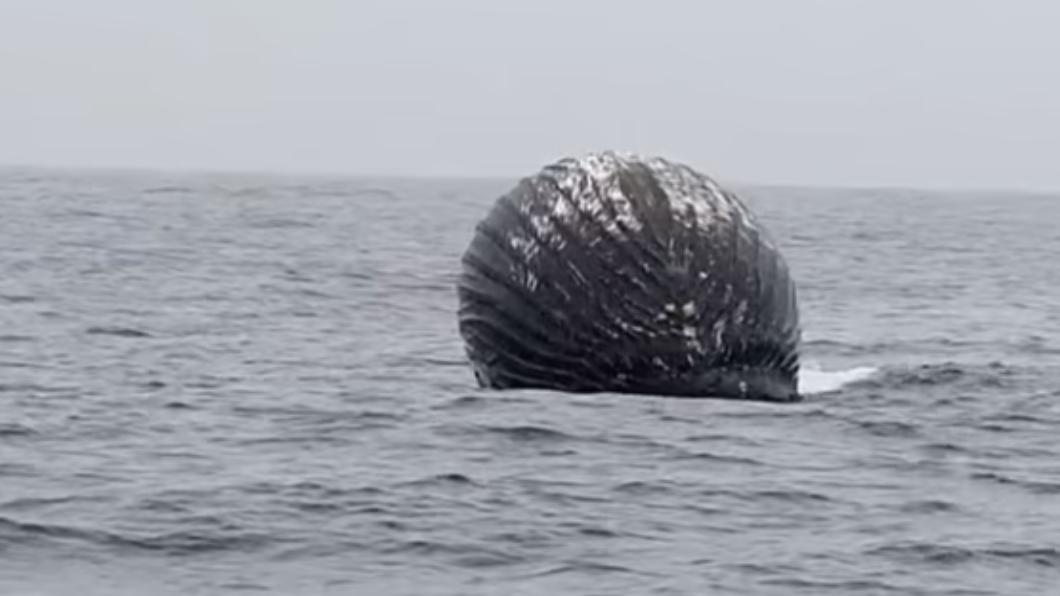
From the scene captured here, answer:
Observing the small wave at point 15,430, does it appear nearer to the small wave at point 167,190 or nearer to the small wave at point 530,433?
the small wave at point 530,433

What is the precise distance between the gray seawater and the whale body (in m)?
0.36

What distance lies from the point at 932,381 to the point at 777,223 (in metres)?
52.9

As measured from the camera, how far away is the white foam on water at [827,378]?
949 inches

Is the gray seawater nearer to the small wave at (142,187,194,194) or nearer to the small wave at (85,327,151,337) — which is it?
the small wave at (85,327,151,337)

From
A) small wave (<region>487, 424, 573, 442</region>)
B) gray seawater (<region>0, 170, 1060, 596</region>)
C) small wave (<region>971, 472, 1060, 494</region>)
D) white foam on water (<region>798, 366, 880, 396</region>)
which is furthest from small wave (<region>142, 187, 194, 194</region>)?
small wave (<region>971, 472, 1060, 494</region>)

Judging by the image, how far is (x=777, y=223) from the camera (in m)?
78.4

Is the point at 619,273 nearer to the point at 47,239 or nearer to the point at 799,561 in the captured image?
the point at 799,561

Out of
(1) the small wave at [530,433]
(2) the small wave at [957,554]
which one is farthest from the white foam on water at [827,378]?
(2) the small wave at [957,554]

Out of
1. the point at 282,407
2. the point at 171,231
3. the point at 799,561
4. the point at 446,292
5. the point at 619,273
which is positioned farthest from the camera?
the point at 171,231

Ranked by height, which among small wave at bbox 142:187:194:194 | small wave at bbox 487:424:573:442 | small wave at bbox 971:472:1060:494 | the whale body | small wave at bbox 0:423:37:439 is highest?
the whale body

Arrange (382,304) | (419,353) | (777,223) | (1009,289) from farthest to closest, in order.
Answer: (777,223) → (1009,289) → (382,304) → (419,353)

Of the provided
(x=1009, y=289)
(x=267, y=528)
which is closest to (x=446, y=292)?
(x=1009, y=289)

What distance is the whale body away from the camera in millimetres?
20297

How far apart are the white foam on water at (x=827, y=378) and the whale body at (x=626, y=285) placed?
9.16ft
